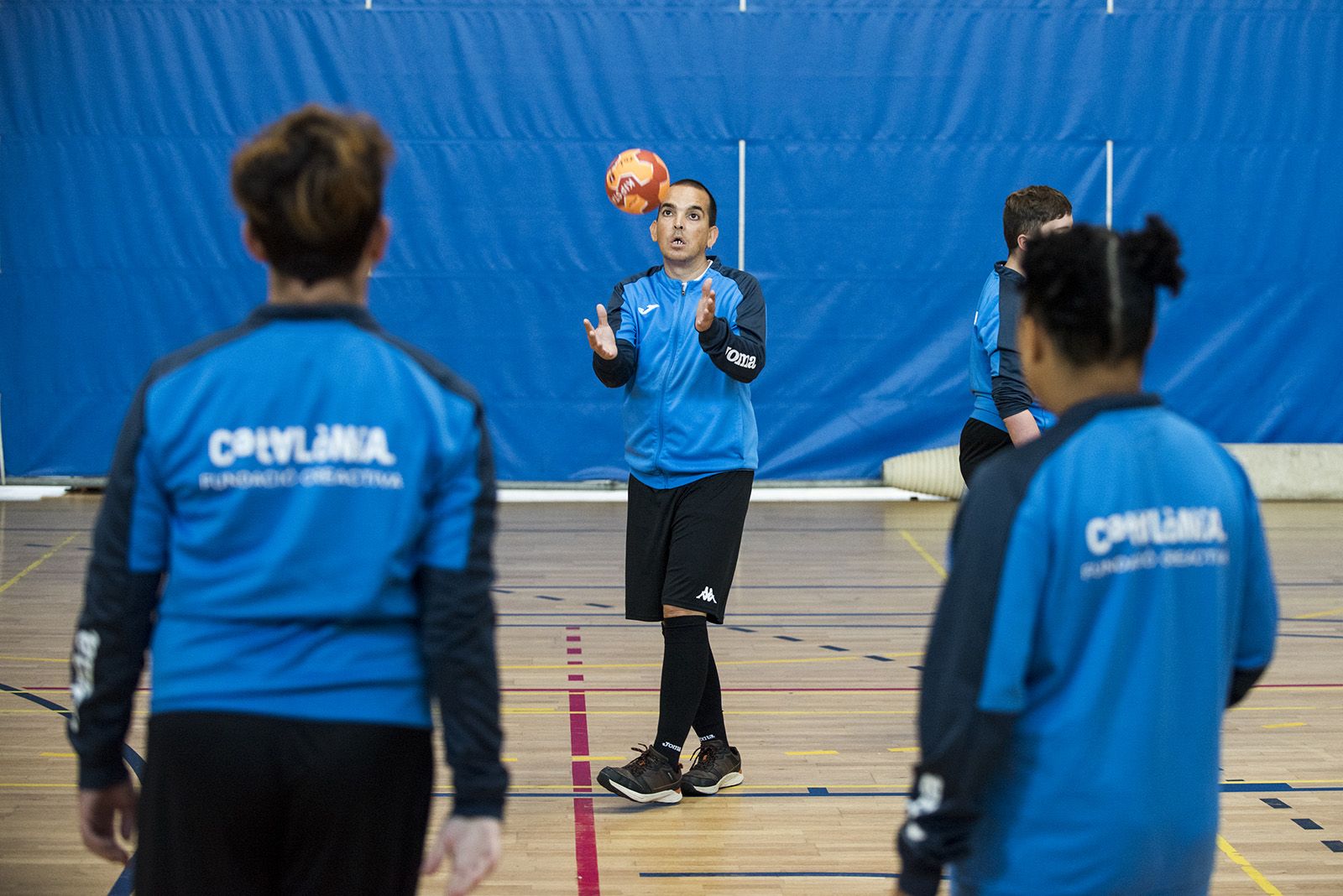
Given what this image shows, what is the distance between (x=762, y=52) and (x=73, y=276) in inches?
207

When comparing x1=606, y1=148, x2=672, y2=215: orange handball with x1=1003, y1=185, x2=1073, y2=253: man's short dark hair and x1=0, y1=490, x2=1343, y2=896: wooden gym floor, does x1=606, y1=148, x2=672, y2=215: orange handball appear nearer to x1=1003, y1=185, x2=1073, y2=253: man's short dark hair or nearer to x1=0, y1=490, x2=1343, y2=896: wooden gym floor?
x1=1003, y1=185, x2=1073, y2=253: man's short dark hair

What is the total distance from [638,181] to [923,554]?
3876 mm

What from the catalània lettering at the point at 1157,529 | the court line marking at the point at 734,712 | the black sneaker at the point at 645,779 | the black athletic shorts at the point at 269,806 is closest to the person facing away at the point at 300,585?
the black athletic shorts at the point at 269,806

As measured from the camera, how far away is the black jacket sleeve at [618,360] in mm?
4074

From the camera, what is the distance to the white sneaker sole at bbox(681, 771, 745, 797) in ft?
13.0

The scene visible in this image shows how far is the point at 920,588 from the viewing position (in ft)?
24.2

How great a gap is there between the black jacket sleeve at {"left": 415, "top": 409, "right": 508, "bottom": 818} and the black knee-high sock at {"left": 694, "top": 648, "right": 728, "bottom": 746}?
96.3 inches

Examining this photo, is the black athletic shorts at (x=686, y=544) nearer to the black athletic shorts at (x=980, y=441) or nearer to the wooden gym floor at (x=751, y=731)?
the wooden gym floor at (x=751, y=731)

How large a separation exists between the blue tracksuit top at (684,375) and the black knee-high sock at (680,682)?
0.40 m

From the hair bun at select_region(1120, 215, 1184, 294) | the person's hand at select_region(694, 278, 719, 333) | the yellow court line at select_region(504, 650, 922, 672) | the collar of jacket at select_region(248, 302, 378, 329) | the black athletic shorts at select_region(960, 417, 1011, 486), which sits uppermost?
the person's hand at select_region(694, 278, 719, 333)

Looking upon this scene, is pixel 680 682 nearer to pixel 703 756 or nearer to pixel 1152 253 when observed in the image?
pixel 703 756

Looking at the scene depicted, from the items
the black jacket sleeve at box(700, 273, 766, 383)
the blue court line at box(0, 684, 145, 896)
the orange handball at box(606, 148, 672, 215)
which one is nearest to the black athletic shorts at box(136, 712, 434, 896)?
the blue court line at box(0, 684, 145, 896)

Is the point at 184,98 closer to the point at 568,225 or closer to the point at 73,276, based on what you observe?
the point at 73,276

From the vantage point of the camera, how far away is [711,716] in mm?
4125
